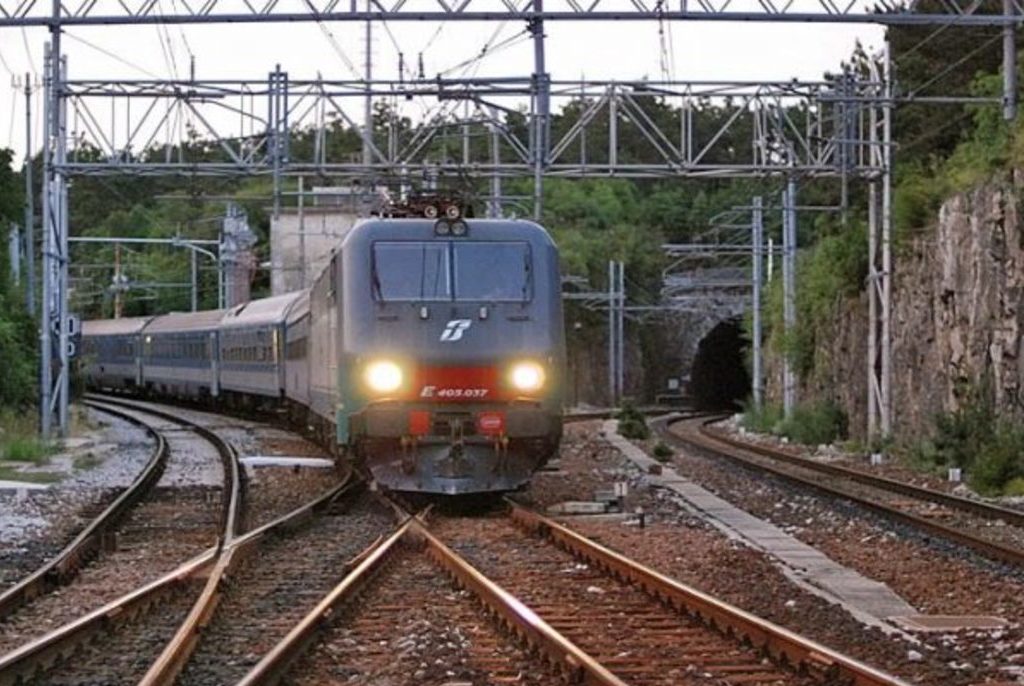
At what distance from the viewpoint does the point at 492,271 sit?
1794cm

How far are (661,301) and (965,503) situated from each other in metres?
51.6

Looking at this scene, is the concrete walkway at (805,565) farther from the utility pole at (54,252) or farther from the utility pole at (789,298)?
the utility pole at (789,298)

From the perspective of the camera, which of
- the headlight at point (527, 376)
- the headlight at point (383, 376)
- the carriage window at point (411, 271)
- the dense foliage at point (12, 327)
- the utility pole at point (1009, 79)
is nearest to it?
the headlight at point (383, 376)

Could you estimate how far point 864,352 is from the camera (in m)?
33.7

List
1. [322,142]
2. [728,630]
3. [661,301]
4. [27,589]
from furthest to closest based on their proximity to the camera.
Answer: [661,301] → [322,142] → [27,589] → [728,630]

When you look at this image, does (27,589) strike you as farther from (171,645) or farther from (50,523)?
(50,523)

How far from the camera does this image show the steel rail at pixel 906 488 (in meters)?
17.8

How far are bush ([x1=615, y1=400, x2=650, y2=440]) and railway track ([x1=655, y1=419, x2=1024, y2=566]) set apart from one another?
5254mm

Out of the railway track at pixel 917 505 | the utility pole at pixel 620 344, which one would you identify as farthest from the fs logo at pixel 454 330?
the utility pole at pixel 620 344

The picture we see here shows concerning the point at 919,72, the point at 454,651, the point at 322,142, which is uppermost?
the point at 919,72

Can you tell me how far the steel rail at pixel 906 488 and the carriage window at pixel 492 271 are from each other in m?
5.18

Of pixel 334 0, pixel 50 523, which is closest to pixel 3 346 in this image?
pixel 334 0

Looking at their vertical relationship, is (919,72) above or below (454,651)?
above

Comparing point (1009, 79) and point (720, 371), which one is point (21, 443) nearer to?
point (1009, 79)
